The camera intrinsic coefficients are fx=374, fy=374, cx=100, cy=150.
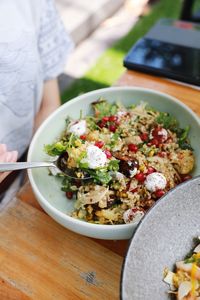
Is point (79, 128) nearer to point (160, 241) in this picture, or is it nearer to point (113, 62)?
point (160, 241)

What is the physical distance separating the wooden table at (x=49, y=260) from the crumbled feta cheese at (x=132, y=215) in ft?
0.29

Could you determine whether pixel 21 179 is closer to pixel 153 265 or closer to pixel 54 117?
pixel 54 117

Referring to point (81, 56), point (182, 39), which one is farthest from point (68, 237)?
point (81, 56)

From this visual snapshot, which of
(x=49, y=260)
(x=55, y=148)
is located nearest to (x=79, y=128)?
(x=55, y=148)

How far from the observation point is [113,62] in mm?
2590

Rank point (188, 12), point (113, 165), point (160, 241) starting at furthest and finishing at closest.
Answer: point (188, 12)
point (113, 165)
point (160, 241)

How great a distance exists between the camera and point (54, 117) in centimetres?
96

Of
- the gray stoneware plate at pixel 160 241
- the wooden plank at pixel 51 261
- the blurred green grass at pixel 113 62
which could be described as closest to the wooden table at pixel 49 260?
the wooden plank at pixel 51 261

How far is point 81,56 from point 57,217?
2110mm

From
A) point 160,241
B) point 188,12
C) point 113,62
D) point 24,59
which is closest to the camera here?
point 160,241

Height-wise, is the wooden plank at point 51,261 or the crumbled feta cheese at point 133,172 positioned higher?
the crumbled feta cheese at point 133,172

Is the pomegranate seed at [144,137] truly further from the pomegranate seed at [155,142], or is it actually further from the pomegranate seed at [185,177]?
the pomegranate seed at [185,177]

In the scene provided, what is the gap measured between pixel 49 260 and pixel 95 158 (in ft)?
0.78

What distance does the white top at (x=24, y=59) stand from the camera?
1055mm
